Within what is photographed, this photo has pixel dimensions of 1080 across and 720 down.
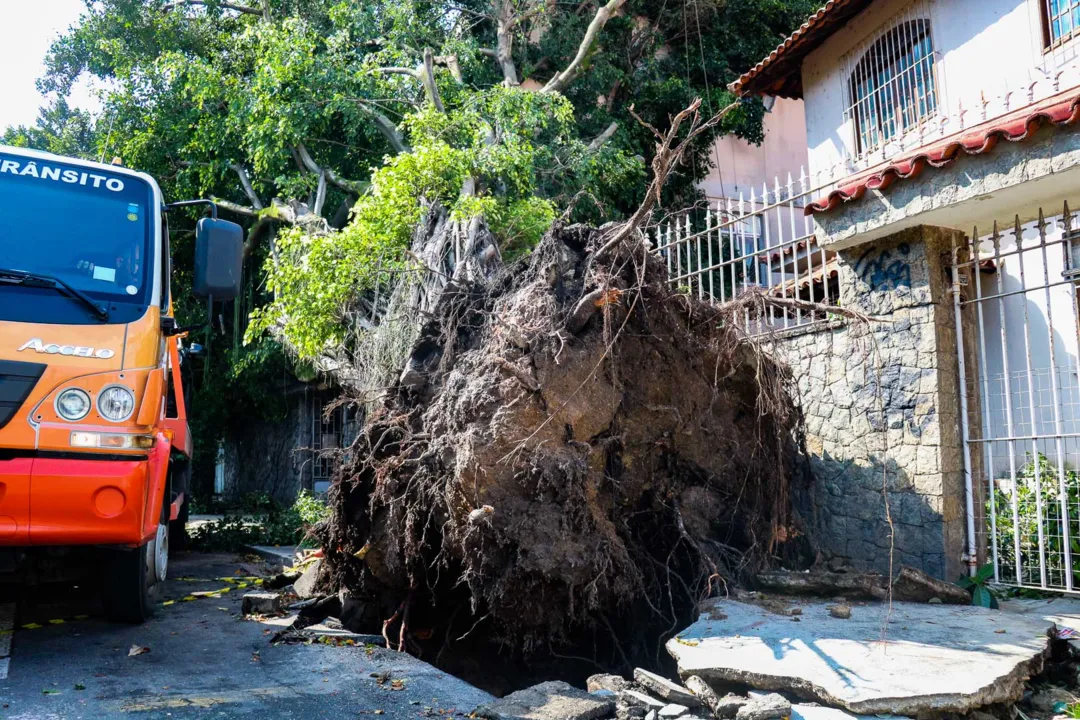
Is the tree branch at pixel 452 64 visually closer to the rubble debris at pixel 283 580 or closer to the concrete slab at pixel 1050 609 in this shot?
the rubble debris at pixel 283 580

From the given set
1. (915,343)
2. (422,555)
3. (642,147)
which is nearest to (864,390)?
(915,343)

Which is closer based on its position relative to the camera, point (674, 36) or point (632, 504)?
point (632, 504)

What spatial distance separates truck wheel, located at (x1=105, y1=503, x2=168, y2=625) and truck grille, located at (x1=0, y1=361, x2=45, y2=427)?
1354mm

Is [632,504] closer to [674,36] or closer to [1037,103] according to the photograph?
[1037,103]

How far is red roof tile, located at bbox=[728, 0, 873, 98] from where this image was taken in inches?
429

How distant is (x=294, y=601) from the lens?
7406mm

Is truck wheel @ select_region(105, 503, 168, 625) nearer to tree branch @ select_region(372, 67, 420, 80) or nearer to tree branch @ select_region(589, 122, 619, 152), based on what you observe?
tree branch @ select_region(372, 67, 420, 80)

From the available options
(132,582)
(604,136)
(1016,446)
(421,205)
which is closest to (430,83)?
(421,205)

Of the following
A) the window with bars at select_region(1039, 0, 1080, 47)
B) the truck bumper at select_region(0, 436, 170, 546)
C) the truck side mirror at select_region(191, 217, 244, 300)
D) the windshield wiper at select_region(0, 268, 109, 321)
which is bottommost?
the truck bumper at select_region(0, 436, 170, 546)

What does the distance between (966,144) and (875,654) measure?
3.65 m

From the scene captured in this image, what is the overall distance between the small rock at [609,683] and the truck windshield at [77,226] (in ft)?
12.5

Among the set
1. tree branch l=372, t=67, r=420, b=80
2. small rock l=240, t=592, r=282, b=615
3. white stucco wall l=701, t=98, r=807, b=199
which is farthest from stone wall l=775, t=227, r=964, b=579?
white stucco wall l=701, t=98, r=807, b=199

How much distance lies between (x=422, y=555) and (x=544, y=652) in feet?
4.06

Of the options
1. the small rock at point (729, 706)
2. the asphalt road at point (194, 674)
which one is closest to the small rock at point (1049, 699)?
the small rock at point (729, 706)
